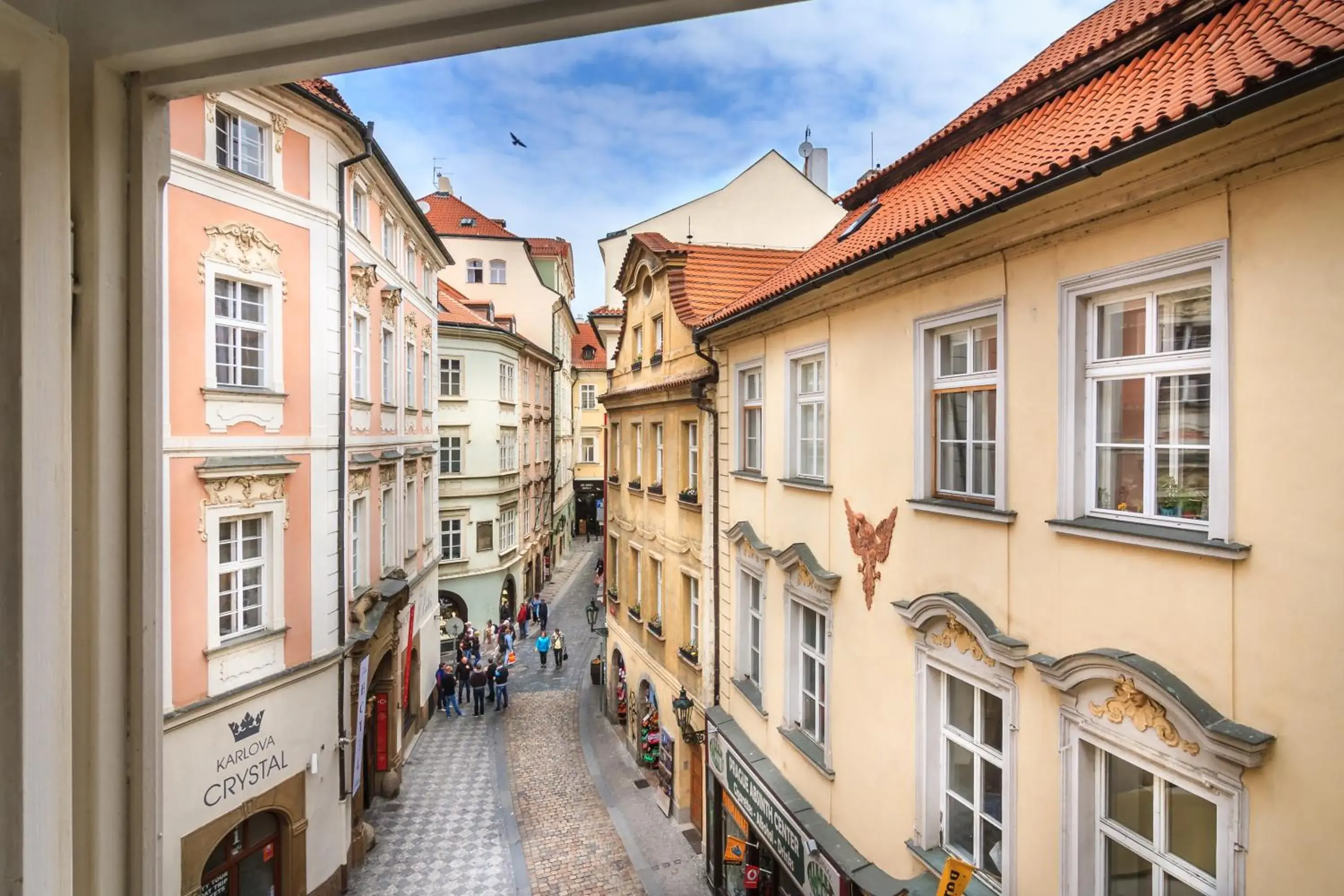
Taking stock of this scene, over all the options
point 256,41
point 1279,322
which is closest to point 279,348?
point 256,41

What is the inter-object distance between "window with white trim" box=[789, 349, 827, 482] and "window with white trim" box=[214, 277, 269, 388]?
23.3 ft

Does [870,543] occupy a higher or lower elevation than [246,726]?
higher

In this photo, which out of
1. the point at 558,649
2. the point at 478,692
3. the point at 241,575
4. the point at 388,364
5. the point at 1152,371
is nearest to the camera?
the point at 1152,371

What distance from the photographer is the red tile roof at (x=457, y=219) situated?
3256 centimetres

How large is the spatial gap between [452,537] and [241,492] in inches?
573

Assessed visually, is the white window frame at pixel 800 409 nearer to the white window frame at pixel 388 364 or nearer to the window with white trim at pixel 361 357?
the window with white trim at pixel 361 357

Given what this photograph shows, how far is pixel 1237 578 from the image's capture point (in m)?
3.68

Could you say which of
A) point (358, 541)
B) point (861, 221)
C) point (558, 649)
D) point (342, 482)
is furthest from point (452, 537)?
point (861, 221)

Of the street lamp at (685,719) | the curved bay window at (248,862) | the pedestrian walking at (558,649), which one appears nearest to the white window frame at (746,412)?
the street lamp at (685,719)

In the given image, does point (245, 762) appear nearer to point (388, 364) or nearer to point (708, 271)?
point (388, 364)

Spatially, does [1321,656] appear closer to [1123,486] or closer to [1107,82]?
[1123,486]

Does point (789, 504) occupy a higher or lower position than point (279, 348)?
lower

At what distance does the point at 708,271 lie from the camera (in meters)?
13.1

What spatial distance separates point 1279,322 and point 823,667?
18.4ft
